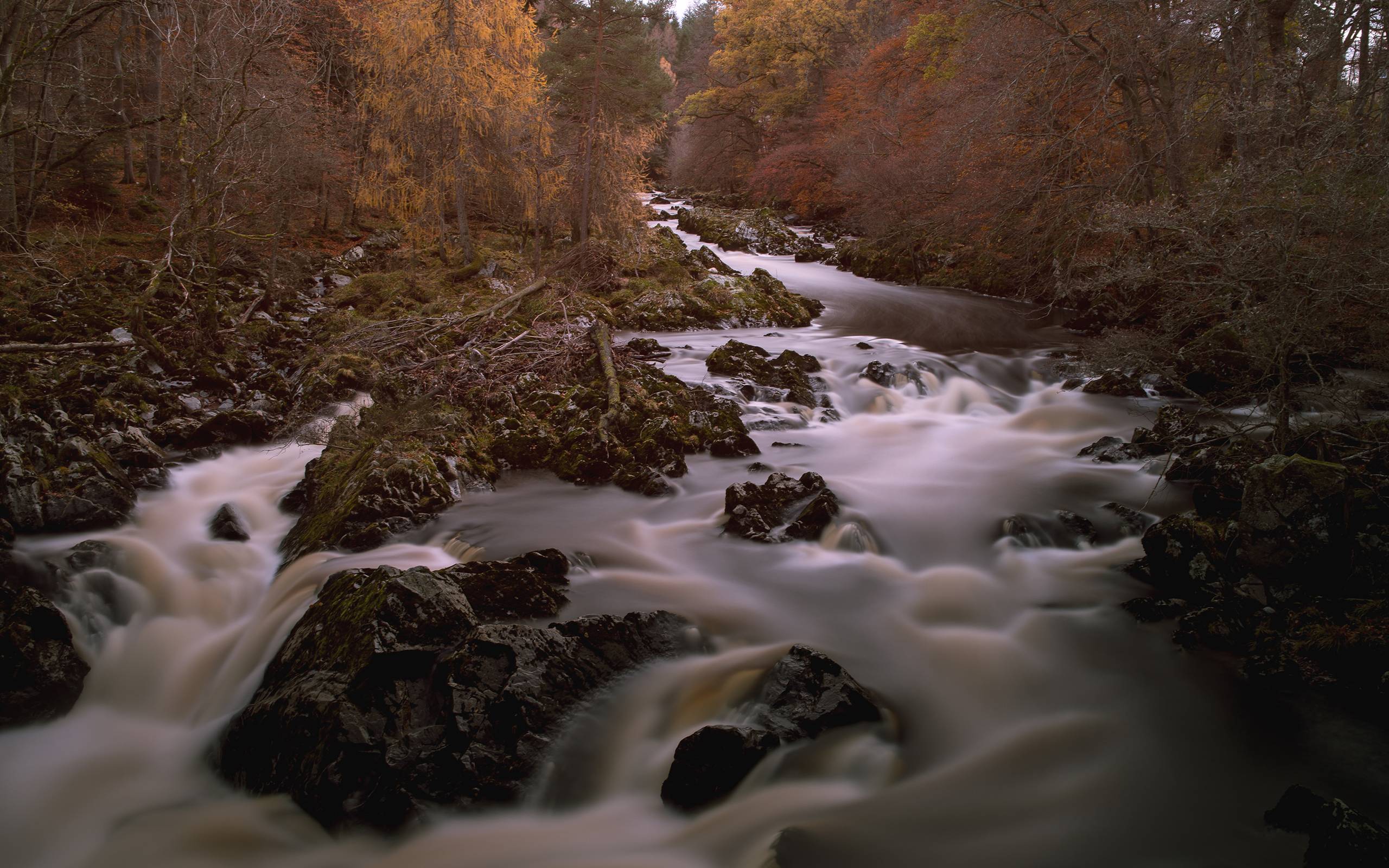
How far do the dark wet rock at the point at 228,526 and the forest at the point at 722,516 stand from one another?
154 mm

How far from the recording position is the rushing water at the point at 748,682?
3.52 m

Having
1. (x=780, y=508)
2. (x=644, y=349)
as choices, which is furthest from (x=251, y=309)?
(x=780, y=508)

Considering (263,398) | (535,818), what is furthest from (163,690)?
(263,398)

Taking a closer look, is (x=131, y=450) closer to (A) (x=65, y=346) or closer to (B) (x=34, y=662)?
(A) (x=65, y=346)

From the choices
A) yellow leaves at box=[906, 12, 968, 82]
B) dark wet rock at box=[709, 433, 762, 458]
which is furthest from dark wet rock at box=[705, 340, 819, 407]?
yellow leaves at box=[906, 12, 968, 82]

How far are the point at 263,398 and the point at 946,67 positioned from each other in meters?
21.0

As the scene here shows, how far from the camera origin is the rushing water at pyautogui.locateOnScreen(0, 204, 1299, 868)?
3520mm

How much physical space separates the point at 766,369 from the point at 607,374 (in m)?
2.85

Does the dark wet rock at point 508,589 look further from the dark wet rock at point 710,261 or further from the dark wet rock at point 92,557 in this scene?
the dark wet rock at point 710,261

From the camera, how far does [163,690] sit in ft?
15.3

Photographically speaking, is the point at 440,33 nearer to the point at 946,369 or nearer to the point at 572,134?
the point at 572,134

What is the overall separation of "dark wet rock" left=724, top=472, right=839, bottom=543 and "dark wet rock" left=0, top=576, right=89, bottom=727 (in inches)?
184

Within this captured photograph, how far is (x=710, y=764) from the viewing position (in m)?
3.83

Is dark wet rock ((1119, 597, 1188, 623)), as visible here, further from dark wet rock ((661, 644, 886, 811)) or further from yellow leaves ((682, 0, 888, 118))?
yellow leaves ((682, 0, 888, 118))
